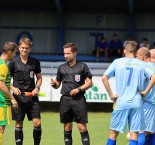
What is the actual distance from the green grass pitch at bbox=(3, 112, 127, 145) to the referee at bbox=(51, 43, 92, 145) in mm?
1651

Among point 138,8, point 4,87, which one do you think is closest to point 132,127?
point 4,87

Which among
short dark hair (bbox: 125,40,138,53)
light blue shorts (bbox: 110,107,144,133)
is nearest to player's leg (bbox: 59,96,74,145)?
light blue shorts (bbox: 110,107,144,133)

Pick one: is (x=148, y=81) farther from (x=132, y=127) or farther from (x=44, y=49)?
(x=44, y=49)

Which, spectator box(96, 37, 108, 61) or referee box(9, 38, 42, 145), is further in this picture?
spectator box(96, 37, 108, 61)

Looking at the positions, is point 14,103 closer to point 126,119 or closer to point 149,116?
point 126,119

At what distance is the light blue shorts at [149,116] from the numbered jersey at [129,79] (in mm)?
868

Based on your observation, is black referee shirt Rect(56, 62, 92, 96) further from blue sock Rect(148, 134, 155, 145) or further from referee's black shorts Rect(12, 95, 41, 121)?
blue sock Rect(148, 134, 155, 145)

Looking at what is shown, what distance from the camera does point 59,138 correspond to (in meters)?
11.8

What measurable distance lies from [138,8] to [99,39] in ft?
7.34

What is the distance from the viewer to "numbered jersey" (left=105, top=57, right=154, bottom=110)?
8414 mm

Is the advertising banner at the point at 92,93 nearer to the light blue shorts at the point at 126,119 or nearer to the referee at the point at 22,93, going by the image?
the referee at the point at 22,93

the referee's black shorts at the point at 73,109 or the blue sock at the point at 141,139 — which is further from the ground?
the referee's black shorts at the point at 73,109

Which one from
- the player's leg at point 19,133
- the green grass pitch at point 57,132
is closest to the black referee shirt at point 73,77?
the player's leg at point 19,133

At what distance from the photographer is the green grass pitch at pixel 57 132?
1122 cm
